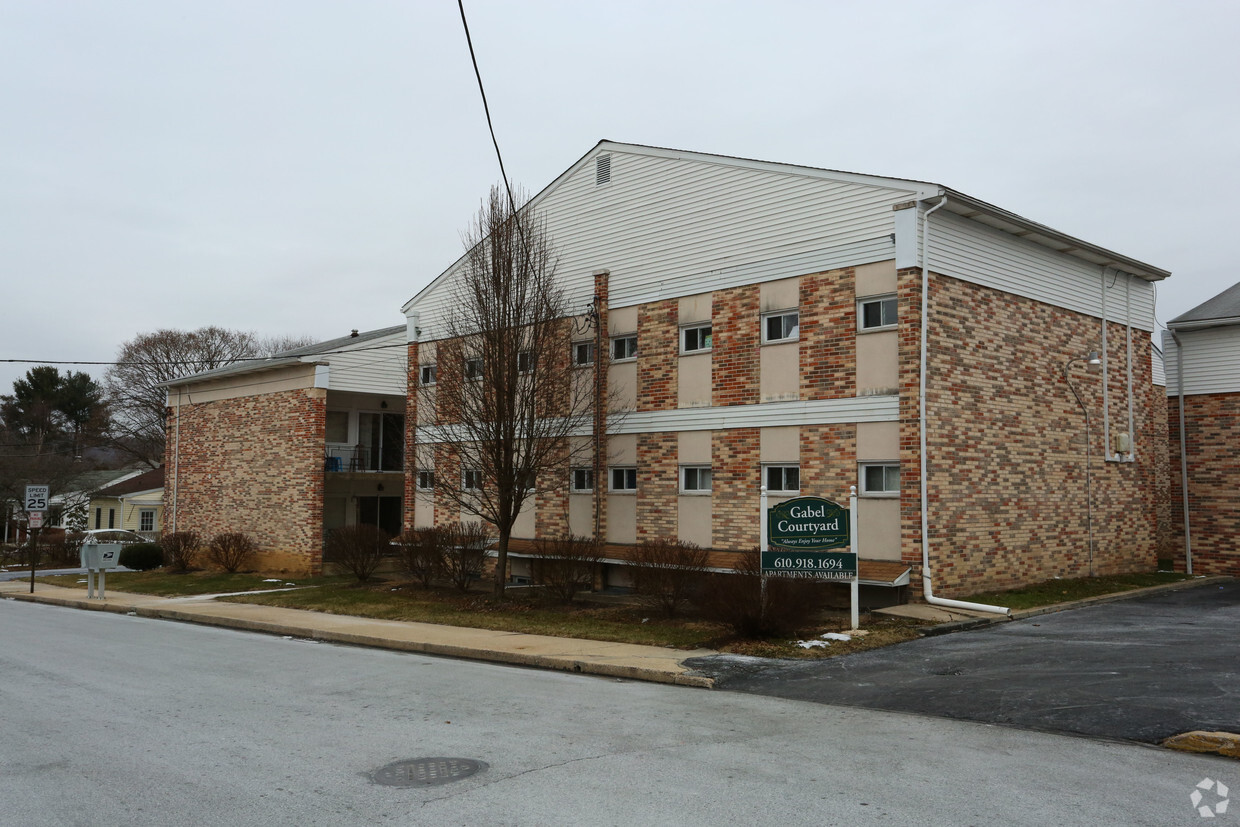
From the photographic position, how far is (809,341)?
60.1 feet

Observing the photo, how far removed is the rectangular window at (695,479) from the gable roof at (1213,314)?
41.0 ft

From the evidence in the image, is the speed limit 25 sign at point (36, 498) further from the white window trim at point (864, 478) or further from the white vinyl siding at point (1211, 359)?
the white vinyl siding at point (1211, 359)

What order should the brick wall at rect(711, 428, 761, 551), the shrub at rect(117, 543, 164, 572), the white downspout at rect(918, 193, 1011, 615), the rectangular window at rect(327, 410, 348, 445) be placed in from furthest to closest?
the shrub at rect(117, 543, 164, 572) → the rectangular window at rect(327, 410, 348, 445) → the brick wall at rect(711, 428, 761, 551) → the white downspout at rect(918, 193, 1011, 615)

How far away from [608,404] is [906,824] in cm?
1669

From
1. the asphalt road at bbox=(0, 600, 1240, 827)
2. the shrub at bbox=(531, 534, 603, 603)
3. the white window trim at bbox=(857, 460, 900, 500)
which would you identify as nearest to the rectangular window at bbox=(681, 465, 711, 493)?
the shrub at bbox=(531, 534, 603, 603)

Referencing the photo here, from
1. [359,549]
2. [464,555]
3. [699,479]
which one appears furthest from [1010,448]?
[359,549]

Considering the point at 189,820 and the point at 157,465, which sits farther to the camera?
the point at 157,465

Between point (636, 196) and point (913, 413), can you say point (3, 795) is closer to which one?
point (913, 413)

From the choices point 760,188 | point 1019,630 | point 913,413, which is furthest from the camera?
point 760,188

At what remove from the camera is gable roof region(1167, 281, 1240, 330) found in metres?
22.8

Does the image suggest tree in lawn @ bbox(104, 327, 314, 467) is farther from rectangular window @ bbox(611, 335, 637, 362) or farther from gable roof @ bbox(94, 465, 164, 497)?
rectangular window @ bbox(611, 335, 637, 362)

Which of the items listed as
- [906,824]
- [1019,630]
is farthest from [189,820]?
[1019,630]

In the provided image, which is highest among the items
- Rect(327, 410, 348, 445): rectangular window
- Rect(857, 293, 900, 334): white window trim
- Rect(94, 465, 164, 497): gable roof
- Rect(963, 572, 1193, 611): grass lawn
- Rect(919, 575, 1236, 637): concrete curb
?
Rect(857, 293, 900, 334): white window trim

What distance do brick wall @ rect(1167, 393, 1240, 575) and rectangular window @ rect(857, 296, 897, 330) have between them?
35.6 feet
